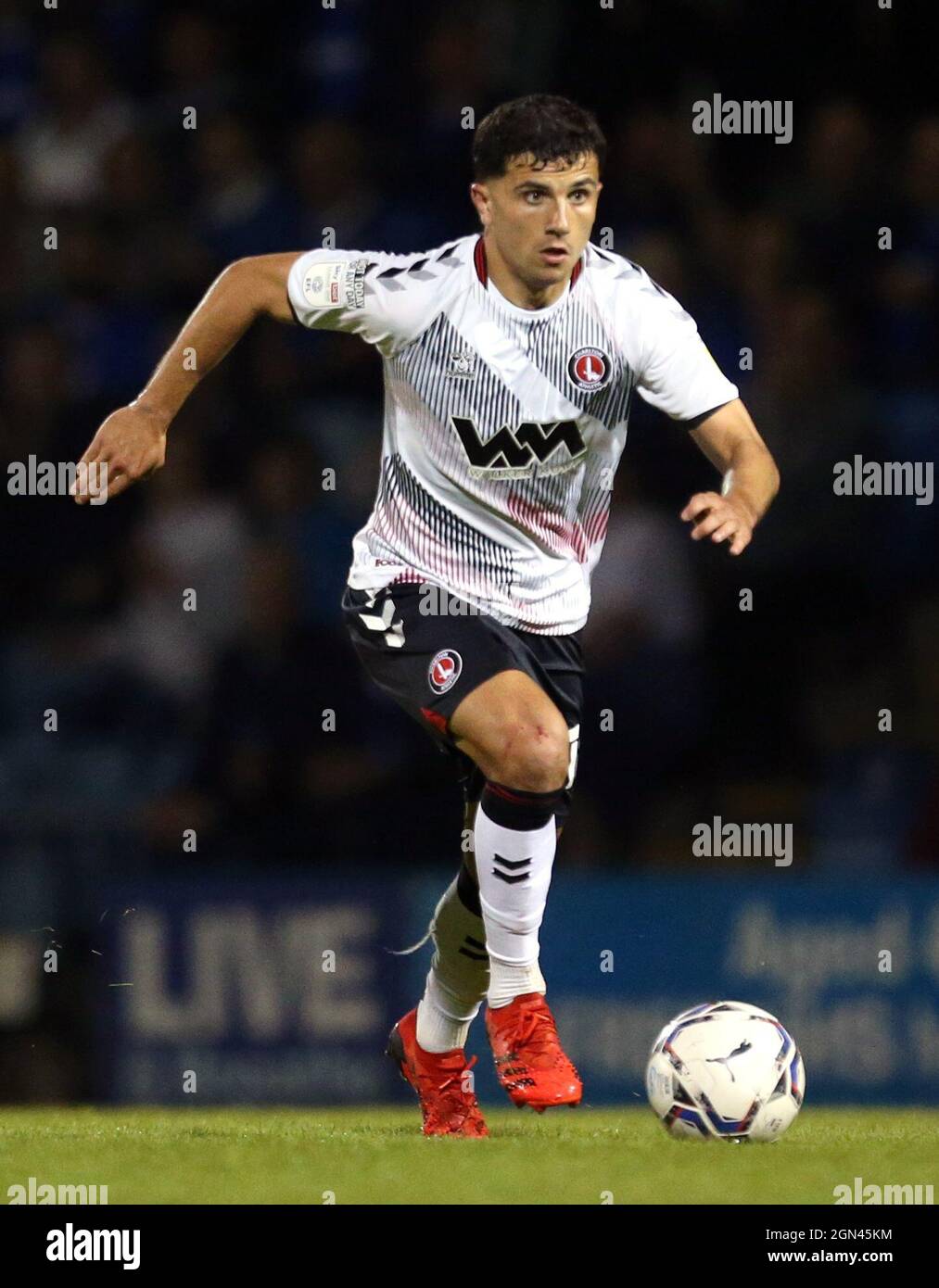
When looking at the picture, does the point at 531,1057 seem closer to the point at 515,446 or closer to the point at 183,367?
the point at 515,446

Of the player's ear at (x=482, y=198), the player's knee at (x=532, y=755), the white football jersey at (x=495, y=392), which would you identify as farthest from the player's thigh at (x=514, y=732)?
the player's ear at (x=482, y=198)

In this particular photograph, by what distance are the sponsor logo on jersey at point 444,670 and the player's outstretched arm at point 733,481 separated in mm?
626

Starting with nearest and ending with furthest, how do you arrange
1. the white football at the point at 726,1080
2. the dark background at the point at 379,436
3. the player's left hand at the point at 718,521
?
the player's left hand at the point at 718,521 → the white football at the point at 726,1080 → the dark background at the point at 379,436

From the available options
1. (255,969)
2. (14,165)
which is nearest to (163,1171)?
(255,969)

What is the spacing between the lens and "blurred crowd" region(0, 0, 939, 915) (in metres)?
8.45

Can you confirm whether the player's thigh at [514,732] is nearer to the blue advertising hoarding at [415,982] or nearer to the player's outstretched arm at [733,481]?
the player's outstretched arm at [733,481]

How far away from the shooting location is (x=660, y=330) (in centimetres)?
538

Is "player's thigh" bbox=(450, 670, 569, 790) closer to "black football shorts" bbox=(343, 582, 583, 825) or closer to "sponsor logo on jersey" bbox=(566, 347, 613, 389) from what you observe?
"black football shorts" bbox=(343, 582, 583, 825)

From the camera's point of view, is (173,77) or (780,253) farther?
(173,77)

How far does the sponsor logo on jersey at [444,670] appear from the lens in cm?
510

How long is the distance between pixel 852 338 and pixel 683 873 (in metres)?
2.57

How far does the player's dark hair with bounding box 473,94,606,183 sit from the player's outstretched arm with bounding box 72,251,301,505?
1.93 feet

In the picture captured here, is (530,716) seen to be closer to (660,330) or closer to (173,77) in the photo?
(660,330)

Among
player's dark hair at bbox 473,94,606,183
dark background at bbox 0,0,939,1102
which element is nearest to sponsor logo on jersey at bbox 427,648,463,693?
player's dark hair at bbox 473,94,606,183
